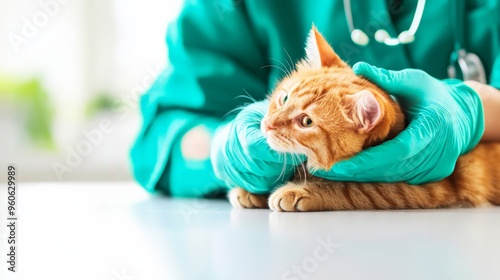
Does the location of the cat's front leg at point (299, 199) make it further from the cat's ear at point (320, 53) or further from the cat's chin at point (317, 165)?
the cat's ear at point (320, 53)

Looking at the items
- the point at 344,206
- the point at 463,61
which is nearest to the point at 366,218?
the point at 344,206

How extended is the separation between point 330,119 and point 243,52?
0.45 m

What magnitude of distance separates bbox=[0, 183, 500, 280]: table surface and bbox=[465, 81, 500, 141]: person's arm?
144 millimetres

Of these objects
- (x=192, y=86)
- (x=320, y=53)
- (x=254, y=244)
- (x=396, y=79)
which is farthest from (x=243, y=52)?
(x=254, y=244)

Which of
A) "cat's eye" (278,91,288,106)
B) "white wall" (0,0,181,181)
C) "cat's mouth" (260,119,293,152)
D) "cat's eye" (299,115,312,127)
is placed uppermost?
"cat's eye" (278,91,288,106)

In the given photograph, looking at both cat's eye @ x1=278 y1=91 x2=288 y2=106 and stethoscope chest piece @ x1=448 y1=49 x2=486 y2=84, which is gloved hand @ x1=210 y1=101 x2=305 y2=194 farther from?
stethoscope chest piece @ x1=448 y1=49 x2=486 y2=84

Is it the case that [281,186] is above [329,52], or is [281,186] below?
below

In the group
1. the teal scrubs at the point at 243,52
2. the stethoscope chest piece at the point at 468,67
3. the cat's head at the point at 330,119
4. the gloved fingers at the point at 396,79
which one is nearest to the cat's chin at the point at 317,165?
the cat's head at the point at 330,119

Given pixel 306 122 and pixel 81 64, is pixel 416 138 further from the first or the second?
pixel 81 64

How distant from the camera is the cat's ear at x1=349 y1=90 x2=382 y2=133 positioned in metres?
0.66

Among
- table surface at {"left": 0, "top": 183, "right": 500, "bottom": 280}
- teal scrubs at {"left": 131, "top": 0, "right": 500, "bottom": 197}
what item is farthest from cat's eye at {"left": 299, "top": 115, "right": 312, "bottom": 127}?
teal scrubs at {"left": 131, "top": 0, "right": 500, "bottom": 197}

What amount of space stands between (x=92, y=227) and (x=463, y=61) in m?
0.66

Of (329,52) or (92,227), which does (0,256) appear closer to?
(92,227)

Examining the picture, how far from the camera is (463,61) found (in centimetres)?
101
